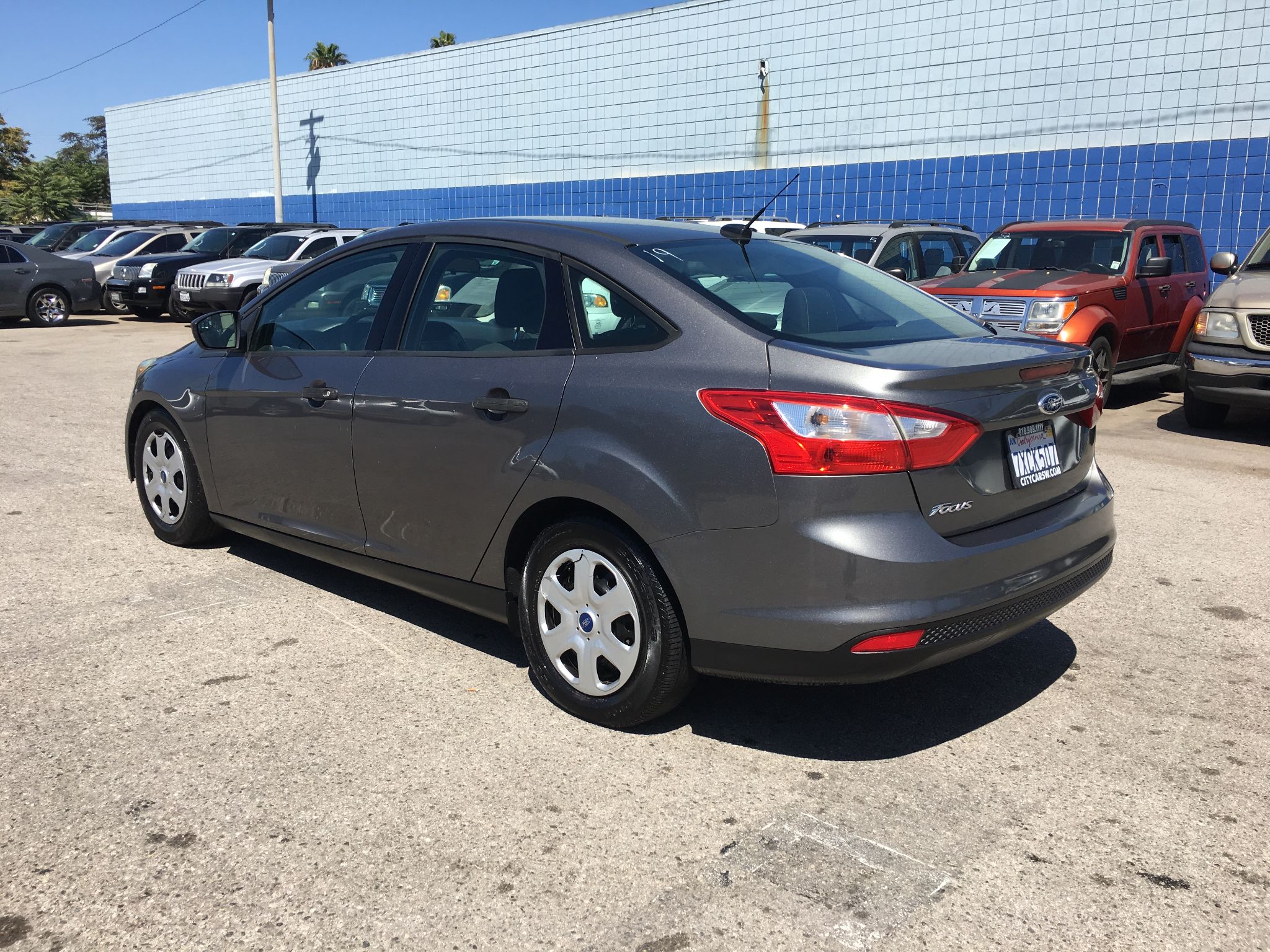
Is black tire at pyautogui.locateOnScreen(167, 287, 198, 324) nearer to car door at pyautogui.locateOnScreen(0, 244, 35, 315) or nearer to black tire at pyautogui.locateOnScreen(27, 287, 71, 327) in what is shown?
black tire at pyautogui.locateOnScreen(27, 287, 71, 327)

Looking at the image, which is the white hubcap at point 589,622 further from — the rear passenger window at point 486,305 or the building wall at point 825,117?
the building wall at point 825,117

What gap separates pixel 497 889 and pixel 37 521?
4.73m

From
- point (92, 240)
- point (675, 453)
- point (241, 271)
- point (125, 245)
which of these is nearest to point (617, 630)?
point (675, 453)

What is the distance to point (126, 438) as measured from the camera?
597cm

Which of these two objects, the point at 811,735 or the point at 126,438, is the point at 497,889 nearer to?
the point at 811,735

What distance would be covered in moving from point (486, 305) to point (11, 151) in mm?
83453

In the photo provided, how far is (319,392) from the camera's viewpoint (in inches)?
180

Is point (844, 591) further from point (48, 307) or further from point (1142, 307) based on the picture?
point (48, 307)

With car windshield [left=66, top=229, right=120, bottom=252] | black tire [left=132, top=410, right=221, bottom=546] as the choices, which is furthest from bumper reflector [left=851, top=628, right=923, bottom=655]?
car windshield [left=66, top=229, right=120, bottom=252]

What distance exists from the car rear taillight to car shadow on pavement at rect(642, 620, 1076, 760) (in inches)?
41.1

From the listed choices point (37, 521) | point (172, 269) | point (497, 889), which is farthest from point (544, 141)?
point (497, 889)

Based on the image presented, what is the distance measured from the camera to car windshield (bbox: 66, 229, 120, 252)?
83.1 ft

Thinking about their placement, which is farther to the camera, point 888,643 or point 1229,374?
point 1229,374

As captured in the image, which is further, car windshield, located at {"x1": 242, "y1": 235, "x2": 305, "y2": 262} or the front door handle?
car windshield, located at {"x1": 242, "y1": 235, "x2": 305, "y2": 262}
